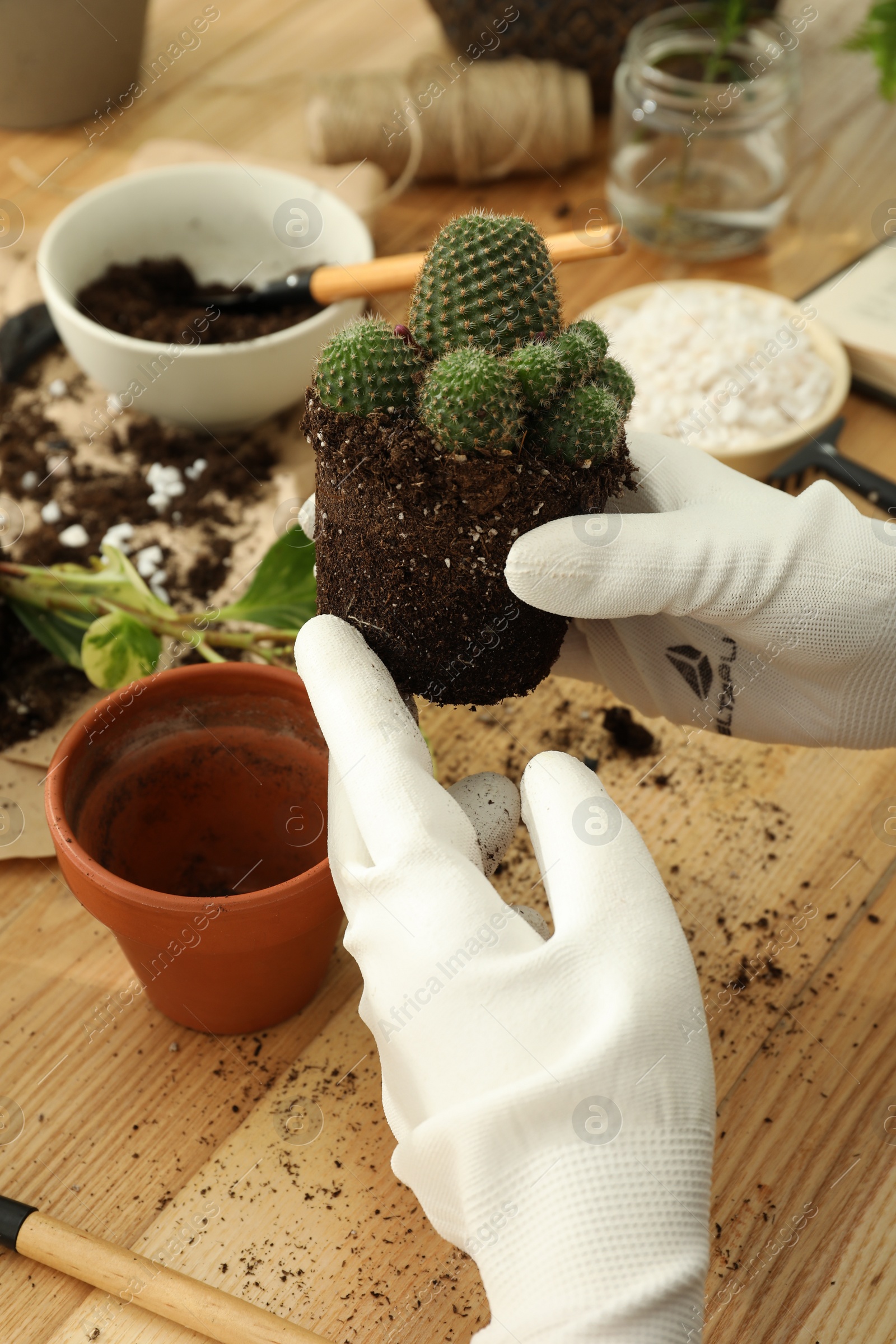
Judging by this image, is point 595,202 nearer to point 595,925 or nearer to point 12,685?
point 12,685

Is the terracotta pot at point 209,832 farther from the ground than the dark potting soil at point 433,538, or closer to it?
closer to it

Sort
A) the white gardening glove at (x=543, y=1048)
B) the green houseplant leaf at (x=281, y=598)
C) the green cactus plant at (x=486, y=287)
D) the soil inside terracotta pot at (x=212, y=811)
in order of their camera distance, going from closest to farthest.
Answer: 1. the white gardening glove at (x=543, y=1048)
2. the green cactus plant at (x=486, y=287)
3. the soil inside terracotta pot at (x=212, y=811)
4. the green houseplant leaf at (x=281, y=598)

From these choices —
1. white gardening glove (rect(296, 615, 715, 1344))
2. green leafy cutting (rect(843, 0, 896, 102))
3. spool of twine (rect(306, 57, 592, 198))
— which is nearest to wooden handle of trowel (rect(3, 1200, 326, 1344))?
white gardening glove (rect(296, 615, 715, 1344))

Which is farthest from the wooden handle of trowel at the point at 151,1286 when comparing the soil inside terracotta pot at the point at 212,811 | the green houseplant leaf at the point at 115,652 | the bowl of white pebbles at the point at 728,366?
the bowl of white pebbles at the point at 728,366

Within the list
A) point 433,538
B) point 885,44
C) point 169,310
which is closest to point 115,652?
point 433,538

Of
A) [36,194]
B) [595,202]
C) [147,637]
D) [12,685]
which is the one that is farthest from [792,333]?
[36,194]

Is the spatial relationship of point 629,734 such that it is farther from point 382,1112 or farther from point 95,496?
point 95,496

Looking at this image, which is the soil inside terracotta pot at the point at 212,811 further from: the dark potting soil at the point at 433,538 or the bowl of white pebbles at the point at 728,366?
the bowl of white pebbles at the point at 728,366
